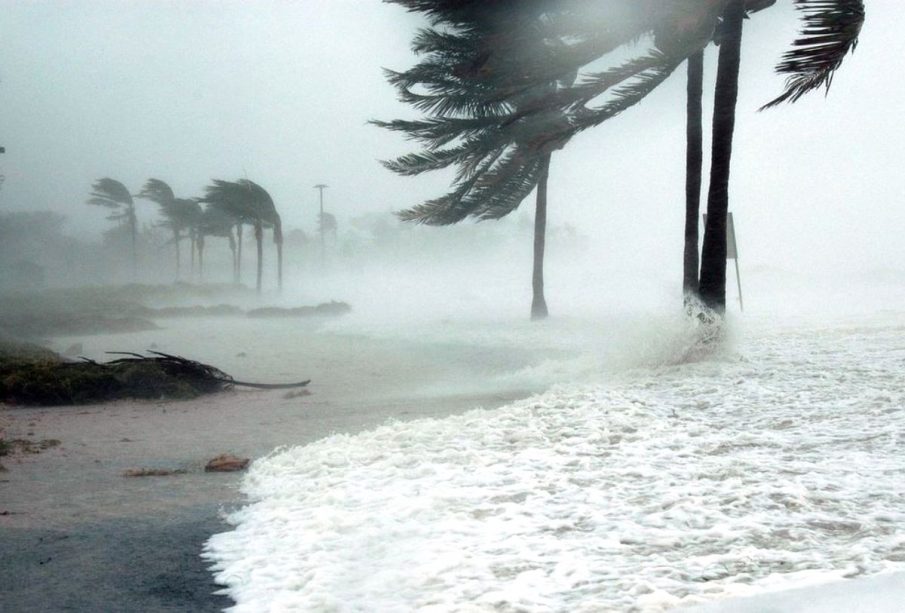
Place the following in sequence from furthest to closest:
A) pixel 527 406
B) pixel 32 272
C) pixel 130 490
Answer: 1. pixel 32 272
2. pixel 527 406
3. pixel 130 490

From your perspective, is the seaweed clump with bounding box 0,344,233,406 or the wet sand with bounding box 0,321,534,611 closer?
the wet sand with bounding box 0,321,534,611

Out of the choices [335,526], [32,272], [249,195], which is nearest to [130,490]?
[335,526]

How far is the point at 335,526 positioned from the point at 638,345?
600 cm

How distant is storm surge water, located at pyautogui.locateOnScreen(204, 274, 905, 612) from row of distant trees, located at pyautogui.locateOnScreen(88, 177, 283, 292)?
37211 millimetres

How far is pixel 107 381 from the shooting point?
9.21m

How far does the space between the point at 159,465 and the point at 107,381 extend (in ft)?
14.7

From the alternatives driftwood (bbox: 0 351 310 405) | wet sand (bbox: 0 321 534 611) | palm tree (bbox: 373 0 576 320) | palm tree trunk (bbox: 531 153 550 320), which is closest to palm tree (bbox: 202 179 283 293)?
palm tree trunk (bbox: 531 153 550 320)

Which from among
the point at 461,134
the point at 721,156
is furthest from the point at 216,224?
the point at 721,156

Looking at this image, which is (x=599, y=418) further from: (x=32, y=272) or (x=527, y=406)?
(x=32, y=272)

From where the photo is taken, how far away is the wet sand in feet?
9.50

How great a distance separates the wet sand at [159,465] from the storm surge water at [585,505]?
241 millimetres

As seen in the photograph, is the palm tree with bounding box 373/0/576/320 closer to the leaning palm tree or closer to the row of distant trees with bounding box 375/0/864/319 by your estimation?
the row of distant trees with bounding box 375/0/864/319

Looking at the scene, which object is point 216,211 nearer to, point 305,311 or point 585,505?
point 305,311

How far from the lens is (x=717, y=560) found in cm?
256
